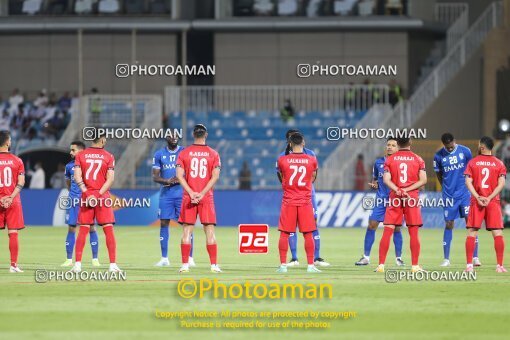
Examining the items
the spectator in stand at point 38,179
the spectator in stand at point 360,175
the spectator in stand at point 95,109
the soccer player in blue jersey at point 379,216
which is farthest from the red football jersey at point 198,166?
the spectator in stand at point 95,109

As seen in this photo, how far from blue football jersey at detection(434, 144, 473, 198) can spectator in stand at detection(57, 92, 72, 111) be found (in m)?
27.4

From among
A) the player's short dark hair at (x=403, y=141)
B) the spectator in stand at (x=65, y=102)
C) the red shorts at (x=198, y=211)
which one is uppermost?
the spectator in stand at (x=65, y=102)

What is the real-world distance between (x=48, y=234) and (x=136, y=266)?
12.7 meters

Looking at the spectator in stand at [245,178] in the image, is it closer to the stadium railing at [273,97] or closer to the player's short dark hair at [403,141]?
the stadium railing at [273,97]

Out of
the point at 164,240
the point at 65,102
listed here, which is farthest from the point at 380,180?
the point at 65,102

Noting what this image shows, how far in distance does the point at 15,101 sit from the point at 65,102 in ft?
8.61

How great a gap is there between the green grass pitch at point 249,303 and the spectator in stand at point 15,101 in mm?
25638

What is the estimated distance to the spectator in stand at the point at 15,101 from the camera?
4908 centimetres

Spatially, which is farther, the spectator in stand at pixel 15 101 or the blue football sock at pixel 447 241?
the spectator in stand at pixel 15 101

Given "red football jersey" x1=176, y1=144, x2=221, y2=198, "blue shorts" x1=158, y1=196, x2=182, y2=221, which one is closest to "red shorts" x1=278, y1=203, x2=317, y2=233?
"red football jersey" x1=176, y1=144, x2=221, y2=198

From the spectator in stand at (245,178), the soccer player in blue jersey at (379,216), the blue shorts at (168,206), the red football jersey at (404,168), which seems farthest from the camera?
the spectator in stand at (245,178)

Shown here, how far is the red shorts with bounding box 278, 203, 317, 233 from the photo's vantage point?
19609mm

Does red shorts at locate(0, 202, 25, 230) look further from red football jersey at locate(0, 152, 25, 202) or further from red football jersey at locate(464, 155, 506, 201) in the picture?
red football jersey at locate(464, 155, 506, 201)

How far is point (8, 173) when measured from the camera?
20344 millimetres
